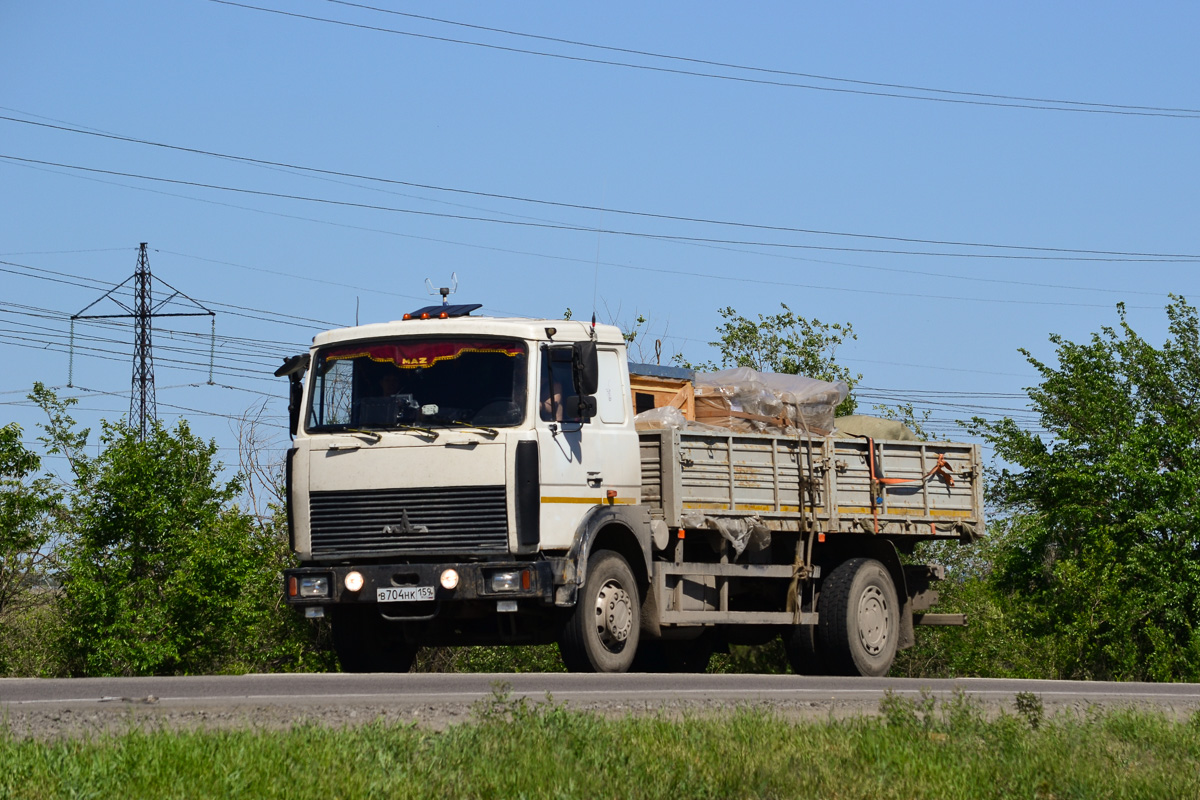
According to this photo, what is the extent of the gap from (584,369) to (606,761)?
616cm

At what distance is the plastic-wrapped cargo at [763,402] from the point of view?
50.8 feet

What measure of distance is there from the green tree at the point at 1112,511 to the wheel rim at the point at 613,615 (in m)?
17.4

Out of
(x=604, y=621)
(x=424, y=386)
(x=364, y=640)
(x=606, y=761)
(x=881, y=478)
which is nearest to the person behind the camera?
(x=606, y=761)

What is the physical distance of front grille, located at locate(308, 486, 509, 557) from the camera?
12336 mm

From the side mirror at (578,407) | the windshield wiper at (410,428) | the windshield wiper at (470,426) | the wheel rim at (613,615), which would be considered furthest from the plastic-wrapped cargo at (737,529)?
the windshield wiper at (410,428)

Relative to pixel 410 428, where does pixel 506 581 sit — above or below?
below

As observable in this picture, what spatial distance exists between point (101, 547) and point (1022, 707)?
23.4 m

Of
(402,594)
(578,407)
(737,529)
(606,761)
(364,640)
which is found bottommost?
(606,761)

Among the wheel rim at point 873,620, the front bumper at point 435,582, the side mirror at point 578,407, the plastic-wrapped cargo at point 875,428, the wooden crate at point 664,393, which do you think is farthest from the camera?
the plastic-wrapped cargo at point 875,428

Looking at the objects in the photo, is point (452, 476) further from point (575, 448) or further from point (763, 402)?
point (763, 402)

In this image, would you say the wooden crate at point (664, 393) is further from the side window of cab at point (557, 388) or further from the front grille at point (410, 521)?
the front grille at point (410, 521)

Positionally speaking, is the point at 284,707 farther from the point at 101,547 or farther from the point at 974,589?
the point at 974,589

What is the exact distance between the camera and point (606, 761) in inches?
267

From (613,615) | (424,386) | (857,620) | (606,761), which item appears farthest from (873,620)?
(606,761)
